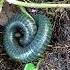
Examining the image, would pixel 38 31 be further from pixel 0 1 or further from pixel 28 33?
pixel 0 1

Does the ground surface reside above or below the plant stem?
below

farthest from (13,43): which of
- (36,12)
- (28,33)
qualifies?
(36,12)

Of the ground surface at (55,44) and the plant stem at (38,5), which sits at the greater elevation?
the plant stem at (38,5)

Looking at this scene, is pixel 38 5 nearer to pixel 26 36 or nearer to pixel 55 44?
pixel 26 36

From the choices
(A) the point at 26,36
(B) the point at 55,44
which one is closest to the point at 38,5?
(A) the point at 26,36

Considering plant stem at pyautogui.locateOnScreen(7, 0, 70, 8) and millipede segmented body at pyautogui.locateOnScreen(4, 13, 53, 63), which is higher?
plant stem at pyautogui.locateOnScreen(7, 0, 70, 8)
